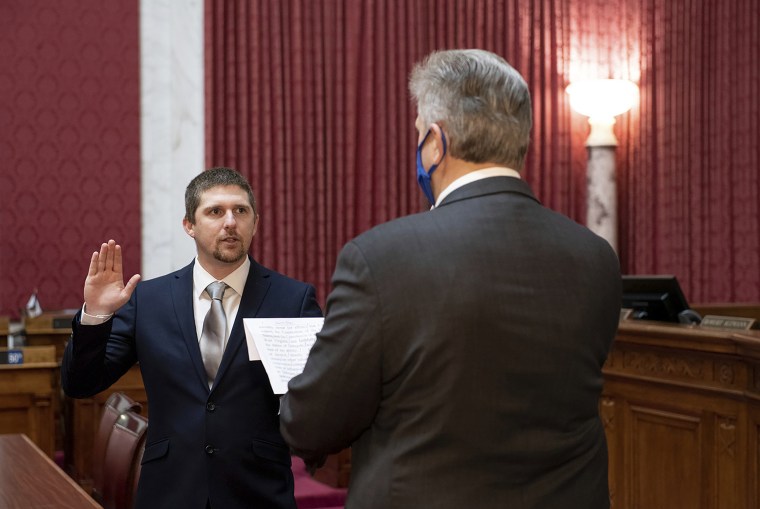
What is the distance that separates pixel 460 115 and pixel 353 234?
19.3ft

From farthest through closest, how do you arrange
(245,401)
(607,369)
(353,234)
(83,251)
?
(353,234) → (83,251) → (607,369) → (245,401)

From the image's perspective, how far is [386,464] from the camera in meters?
1.60

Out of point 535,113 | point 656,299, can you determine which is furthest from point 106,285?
point 535,113

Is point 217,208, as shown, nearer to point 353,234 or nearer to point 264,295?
point 264,295

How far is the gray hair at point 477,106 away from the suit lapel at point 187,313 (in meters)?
1.09

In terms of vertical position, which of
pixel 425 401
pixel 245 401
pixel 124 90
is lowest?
A: pixel 245 401

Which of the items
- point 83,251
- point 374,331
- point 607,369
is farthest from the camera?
point 83,251

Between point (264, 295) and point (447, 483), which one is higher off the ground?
point (264, 295)

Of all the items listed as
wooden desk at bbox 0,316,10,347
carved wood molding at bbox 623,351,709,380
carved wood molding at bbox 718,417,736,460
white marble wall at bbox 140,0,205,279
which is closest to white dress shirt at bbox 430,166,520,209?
carved wood molding at bbox 718,417,736,460

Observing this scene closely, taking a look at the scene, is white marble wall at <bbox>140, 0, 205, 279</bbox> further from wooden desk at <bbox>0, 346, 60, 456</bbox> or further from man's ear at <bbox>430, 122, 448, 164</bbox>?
man's ear at <bbox>430, 122, 448, 164</bbox>

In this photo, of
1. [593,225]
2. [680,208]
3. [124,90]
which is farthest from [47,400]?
[680,208]

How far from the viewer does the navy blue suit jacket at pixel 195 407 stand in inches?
95.6

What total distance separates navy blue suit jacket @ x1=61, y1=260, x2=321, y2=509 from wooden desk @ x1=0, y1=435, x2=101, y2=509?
197mm

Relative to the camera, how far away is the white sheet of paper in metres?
2.03
